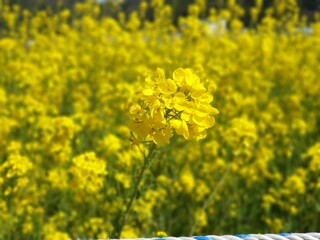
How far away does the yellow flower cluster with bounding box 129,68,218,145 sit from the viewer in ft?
3.71

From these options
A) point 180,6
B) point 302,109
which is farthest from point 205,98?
point 180,6

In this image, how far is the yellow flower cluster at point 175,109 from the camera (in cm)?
113

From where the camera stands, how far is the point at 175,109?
1.15 m

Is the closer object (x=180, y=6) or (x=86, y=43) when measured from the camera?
(x=86, y=43)

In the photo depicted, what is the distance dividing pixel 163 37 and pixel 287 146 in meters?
3.19

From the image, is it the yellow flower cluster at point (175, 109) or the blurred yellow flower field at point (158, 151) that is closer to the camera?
the yellow flower cluster at point (175, 109)

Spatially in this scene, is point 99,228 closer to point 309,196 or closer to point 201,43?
point 309,196

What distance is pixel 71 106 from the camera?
4438 millimetres

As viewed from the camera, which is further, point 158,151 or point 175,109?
point 158,151

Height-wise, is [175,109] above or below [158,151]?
above

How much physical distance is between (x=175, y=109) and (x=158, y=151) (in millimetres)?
567

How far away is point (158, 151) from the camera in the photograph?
1.70 m

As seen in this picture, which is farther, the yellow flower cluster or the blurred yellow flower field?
the blurred yellow flower field

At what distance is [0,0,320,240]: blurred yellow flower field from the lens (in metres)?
1.55
